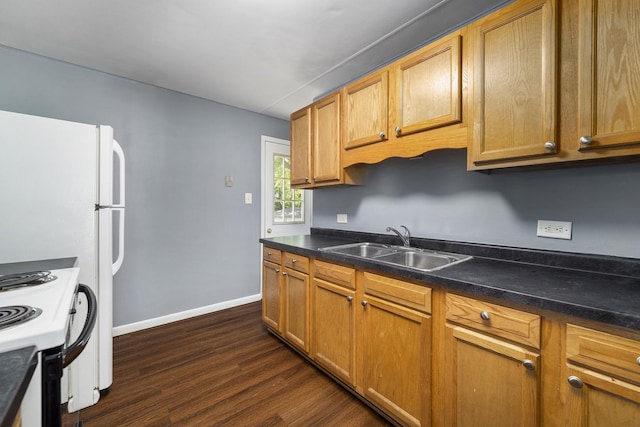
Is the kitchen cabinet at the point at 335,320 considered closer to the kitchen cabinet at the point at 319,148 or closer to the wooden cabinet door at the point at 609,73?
the kitchen cabinet at the point at 319,148

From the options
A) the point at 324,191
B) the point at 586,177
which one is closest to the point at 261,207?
the point at 324,191

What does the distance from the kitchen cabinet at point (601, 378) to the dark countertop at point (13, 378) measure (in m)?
1.43

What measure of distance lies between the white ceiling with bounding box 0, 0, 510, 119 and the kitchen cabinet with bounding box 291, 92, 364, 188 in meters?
0.38

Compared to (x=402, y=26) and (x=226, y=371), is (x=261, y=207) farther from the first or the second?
(x=402, y=26)

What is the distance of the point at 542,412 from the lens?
98 cm

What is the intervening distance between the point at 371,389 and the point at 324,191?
1808 millimetres

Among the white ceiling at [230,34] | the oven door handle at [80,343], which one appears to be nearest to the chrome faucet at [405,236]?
the white ceiling at [230,34]

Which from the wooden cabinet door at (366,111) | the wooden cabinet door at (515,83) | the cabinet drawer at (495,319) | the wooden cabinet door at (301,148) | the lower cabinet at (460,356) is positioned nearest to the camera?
the lower cabinet at (460,356)

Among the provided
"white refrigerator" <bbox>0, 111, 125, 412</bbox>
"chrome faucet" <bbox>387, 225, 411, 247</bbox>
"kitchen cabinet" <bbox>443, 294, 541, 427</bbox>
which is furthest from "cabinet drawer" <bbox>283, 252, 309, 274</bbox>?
"white refrigerator" <bbox>0, 111, 125, 412</bbox>

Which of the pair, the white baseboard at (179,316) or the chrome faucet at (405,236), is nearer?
the chrome faucet at (405,236)

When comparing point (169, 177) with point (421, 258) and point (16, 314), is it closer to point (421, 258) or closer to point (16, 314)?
point (16, 314)

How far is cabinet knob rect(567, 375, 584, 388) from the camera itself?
893mm

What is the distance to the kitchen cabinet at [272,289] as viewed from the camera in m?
2.31

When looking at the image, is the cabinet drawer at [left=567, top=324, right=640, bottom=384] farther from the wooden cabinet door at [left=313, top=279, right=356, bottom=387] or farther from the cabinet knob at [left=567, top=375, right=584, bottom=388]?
the wooden cabinet door at [left=313, top=279, right=356, bottom=387]
